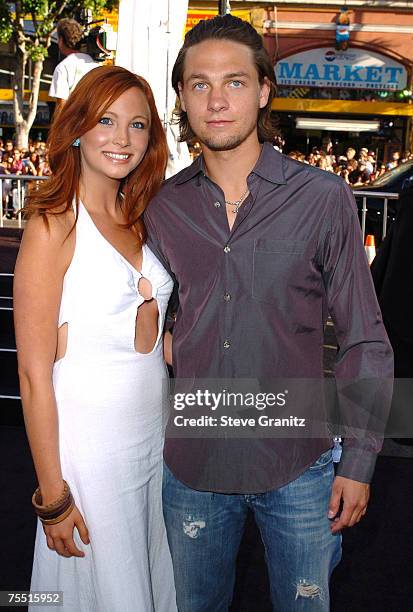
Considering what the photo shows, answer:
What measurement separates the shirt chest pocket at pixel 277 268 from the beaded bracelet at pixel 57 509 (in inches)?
31.0

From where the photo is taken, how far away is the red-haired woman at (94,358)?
2084 mm

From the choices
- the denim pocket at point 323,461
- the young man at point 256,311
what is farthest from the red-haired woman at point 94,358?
the denim pocket at point 323,461

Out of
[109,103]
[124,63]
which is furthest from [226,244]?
[124,63]

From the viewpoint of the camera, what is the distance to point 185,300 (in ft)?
6.93

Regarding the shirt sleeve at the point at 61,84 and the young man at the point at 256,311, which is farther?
the shirt sleeve at the point at 61,84

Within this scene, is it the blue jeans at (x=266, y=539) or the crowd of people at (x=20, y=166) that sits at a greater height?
the crowd of people at (x=20, y=166)

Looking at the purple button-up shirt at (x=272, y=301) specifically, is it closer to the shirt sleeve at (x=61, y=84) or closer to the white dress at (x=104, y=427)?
the white dress at (x=104, y=427)

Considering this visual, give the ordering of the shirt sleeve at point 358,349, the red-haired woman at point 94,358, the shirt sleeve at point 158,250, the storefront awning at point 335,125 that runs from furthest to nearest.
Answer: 1. the storefront awning at point 335,125
2. the shirt sleeve at point 158,250
3. the red-haired woman at point 94,358
4. the shirt sleeve at point 358,349

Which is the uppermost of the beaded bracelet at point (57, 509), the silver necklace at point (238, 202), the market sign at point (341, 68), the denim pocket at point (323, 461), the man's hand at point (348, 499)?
the market sign at point (341, 68)

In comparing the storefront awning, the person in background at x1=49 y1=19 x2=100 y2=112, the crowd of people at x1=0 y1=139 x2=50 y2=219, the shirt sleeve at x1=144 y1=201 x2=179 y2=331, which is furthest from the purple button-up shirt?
the storefront awning

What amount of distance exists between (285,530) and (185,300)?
0.70 meters

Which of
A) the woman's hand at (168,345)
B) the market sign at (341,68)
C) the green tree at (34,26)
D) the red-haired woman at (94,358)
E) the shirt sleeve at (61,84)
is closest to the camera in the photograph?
the red-haired woman at (94,358)

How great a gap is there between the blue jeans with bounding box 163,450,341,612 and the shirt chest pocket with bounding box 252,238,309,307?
0.50m

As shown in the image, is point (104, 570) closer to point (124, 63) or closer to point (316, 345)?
point (316, 345)
